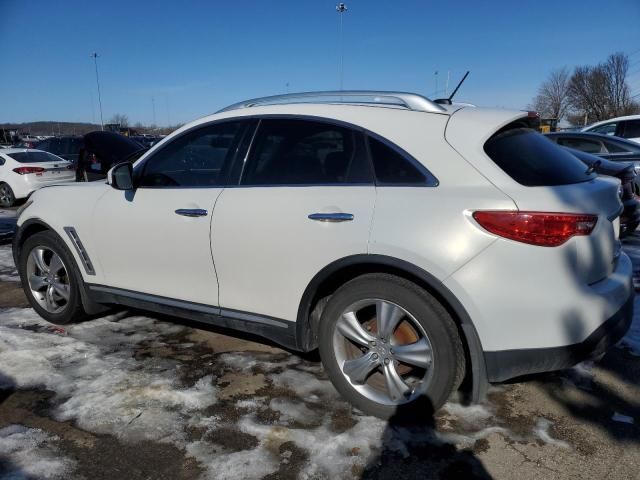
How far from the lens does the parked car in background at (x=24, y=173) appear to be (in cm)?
1208

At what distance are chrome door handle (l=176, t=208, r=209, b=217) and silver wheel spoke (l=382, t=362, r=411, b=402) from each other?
1452 mm

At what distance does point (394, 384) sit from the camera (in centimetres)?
273

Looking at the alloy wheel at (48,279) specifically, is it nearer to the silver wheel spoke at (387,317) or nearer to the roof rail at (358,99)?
the roof rail at (358,99)

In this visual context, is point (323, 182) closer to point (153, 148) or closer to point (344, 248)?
point (344, 248)

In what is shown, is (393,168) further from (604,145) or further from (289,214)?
(604,145)

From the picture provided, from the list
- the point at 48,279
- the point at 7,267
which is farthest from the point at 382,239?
the point at 7,267

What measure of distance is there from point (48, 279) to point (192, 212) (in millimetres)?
1865

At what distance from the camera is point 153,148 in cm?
366

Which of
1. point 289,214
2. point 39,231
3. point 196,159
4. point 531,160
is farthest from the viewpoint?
point 39,231

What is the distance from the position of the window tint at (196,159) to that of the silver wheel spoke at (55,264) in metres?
1.18

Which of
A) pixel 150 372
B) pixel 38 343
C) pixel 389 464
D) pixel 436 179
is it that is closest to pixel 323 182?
pixel 436 179

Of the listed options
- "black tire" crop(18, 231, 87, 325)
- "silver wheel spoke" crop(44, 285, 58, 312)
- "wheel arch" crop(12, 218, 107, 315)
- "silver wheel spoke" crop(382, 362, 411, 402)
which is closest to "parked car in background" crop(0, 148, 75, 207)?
"wheel arch" crop(12, 218, 107, 315)

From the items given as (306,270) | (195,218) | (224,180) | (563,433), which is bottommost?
(563,433)

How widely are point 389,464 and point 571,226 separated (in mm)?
1411
